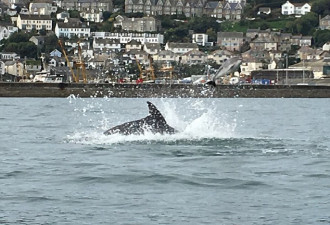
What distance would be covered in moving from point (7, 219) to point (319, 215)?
5537 millimetres

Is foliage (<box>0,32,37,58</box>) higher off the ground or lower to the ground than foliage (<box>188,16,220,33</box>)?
lower

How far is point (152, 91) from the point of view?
295 ft

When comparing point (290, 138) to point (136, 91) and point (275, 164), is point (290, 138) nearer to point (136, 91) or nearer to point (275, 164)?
point (275, 164)

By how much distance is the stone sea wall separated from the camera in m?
87.2

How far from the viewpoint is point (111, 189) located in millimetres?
22703

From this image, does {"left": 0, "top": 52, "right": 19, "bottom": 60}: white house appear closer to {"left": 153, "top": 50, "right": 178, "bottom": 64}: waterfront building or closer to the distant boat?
the distant boat

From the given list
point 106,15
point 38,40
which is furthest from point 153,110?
point 106,15

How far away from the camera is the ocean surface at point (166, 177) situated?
→ 66.5 ft

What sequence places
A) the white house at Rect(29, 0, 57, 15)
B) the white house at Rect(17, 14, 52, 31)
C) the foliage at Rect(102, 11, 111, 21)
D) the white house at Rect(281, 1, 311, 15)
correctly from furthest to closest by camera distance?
1. the foliage at Rect(102, 11, 111, 21)
2. the white house at Rect(281, 1, 311, 15)
3. the white house at Rect(29, 0, 57, 15)
4. the white house at Rect(17, 14, 52, 31)

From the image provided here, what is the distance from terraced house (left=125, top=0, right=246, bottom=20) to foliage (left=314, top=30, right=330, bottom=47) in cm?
2399

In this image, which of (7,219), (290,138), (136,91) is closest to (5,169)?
Result: (7,219)

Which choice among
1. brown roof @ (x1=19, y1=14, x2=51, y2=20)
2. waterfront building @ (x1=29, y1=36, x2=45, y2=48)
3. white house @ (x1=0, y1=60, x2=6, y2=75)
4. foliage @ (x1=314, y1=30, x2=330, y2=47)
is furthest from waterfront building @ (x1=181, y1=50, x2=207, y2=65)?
brown roof @ (x1=19, y1=14, x2=51, y2=20)

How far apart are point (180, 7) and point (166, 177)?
167 m

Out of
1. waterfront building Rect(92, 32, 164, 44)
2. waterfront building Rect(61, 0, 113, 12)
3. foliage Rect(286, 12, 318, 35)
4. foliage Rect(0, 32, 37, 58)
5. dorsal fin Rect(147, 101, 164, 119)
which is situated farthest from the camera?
waterfront building Rect(61, 0, 113, 12)
